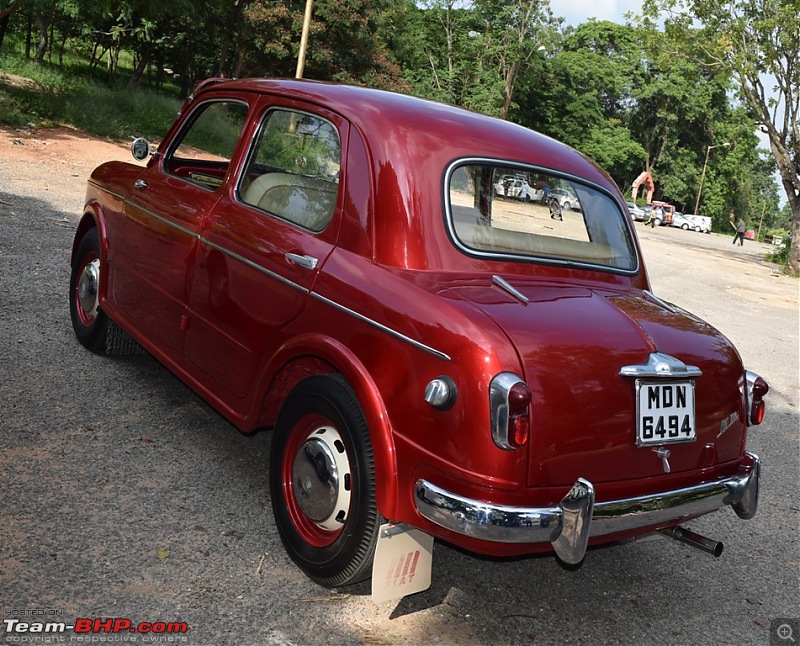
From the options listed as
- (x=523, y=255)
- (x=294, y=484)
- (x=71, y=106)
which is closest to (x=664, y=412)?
(x=523, y=255)

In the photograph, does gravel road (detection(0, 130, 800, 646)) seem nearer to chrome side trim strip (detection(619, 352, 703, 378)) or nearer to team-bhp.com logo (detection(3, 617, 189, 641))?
team-bhp.com logo (detection(3, 617, 189, 641))

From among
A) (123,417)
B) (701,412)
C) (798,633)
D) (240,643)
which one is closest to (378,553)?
(240,643)

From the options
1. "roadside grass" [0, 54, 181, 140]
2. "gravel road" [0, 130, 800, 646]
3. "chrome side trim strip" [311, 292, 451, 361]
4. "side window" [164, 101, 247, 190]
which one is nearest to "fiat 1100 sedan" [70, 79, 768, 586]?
"chrome side trim strip" [311, 292, 451, 361]

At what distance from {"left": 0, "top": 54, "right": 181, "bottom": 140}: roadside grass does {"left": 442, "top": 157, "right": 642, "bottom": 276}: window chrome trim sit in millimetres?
17809

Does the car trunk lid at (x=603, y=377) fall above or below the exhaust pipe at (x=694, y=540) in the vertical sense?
above

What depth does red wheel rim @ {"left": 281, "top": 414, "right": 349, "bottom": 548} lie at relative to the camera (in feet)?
10.4

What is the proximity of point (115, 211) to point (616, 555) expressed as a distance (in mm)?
3580

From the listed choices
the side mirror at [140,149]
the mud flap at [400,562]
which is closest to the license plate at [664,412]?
the mud flap at [400,562]

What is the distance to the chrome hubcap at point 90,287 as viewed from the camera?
5.32 m

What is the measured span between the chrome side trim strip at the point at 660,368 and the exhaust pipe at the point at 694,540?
2.47 feet

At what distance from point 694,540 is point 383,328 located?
1630mm

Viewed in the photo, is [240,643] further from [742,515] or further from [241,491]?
[742,515]

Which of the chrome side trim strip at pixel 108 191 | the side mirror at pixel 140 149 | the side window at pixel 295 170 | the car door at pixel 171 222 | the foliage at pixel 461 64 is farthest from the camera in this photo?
the foliage at pixel 461 64

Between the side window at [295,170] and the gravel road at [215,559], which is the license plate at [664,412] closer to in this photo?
the gravel road at [215,559]
